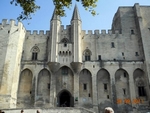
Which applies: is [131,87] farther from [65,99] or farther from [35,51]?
[35,51]

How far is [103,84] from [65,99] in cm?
698

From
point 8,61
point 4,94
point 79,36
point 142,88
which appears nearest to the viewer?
point 4,94

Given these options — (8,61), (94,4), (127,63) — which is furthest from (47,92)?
(94,4)

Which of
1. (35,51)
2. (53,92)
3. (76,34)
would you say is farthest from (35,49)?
(53,92)

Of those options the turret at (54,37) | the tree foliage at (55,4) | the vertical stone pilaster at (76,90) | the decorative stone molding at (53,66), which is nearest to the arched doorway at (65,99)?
the vertical stone pilaster at (76,90)

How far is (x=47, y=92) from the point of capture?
28.2 meters

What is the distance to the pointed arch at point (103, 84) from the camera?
92.8 ft

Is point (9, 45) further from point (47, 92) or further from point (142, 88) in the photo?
point (142, 88)

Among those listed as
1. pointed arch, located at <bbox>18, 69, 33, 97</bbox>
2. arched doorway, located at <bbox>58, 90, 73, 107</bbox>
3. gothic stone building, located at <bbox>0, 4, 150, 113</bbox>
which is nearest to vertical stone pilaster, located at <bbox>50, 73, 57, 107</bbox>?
gothic stone building, located at <bbox>0, 4, 150, 113</bbox>

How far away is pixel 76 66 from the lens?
93.9 feet

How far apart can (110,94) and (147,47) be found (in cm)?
1044

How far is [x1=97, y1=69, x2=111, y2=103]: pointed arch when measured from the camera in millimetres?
28281

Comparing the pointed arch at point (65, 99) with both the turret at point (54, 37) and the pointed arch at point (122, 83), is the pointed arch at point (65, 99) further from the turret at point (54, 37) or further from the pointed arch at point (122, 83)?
the pointed arch at point (122, 83)

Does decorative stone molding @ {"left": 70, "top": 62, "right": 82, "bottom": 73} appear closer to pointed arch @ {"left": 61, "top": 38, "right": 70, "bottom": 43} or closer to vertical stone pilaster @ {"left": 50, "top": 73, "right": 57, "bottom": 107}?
vertical stone pilaster @ {"left": 50, "top": 73, "right": 57, "bottom": 107}
